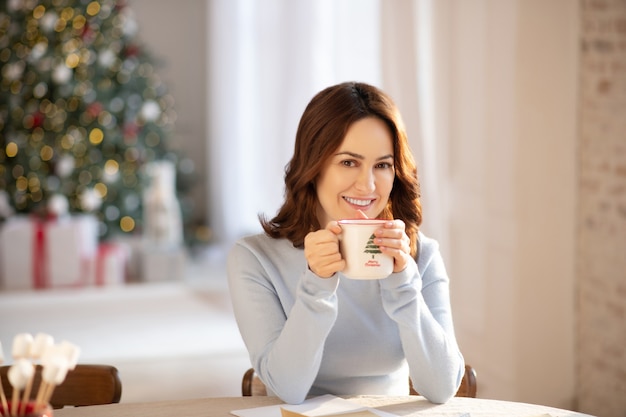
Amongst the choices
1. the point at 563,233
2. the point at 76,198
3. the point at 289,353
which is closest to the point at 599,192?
the point at 563,233

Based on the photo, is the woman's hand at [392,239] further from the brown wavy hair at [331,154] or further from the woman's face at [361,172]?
the brown wavy hair at [331,154]

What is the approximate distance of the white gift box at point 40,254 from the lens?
6594mm

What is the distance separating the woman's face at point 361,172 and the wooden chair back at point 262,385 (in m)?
0.42

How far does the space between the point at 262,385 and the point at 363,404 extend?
0.43 m

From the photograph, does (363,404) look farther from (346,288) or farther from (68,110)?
(68,110)

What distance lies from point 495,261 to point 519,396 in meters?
0.61

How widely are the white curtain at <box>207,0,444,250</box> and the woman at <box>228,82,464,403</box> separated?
2181 mm

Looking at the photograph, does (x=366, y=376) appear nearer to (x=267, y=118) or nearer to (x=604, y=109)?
(x=604, y=109)

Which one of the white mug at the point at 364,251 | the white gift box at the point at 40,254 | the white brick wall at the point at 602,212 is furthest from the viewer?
the white gift box at the point at 40,254

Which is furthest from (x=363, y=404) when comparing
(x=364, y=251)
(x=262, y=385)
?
(x=262, y=385)

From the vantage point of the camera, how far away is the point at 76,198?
730 centimetres

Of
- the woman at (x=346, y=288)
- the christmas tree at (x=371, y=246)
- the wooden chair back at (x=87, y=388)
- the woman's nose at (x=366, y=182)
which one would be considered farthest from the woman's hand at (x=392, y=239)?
the wooden chair back at (x=87, y=388)

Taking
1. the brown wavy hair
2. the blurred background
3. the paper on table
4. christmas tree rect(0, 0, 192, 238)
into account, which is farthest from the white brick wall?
christmas tree rect(0, 0, 192, 238)

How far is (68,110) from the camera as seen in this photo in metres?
7.29
